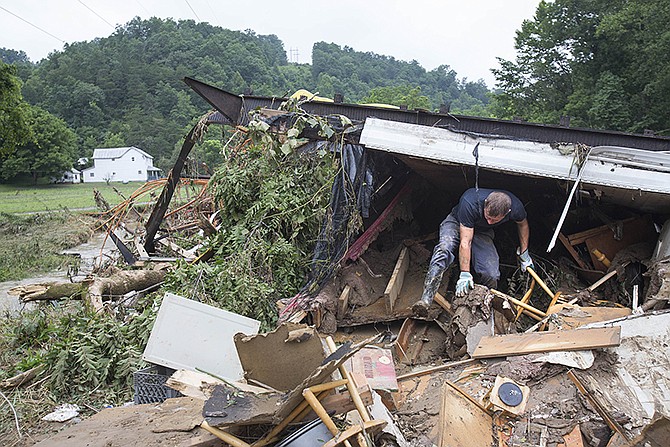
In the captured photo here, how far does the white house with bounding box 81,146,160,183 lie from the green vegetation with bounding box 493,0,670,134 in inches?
1857

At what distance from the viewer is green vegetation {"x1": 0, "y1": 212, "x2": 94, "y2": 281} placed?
428 inches

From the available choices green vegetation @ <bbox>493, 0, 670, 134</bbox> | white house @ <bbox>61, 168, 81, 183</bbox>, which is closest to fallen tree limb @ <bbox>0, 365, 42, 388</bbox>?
green vegetation @ <bbox>493, 0, 670, 134</bbox>

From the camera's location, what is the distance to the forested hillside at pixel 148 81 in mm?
65062

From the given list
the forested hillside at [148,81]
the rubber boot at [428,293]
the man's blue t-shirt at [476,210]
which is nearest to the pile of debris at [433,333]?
the rubber boot at [428,293]

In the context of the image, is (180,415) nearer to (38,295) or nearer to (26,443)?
(26,443)

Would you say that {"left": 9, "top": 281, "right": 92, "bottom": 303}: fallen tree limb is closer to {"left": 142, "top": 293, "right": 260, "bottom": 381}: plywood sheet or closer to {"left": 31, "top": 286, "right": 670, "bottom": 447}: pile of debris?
{"left": 142, "top": 293, "right": 260, "bottom": 381}: plywood sheet

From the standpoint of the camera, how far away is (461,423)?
2.92 meters

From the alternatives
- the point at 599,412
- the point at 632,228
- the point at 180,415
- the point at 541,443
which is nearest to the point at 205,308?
the point at 180,415

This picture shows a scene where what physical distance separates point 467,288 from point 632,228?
2.46 m

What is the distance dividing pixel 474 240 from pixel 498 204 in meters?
0.70

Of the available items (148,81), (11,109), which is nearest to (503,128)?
(11,109)

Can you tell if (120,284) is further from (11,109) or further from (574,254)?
(11,109)

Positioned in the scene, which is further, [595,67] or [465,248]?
[595,67]

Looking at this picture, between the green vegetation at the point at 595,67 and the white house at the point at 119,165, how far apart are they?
47.2 meters
